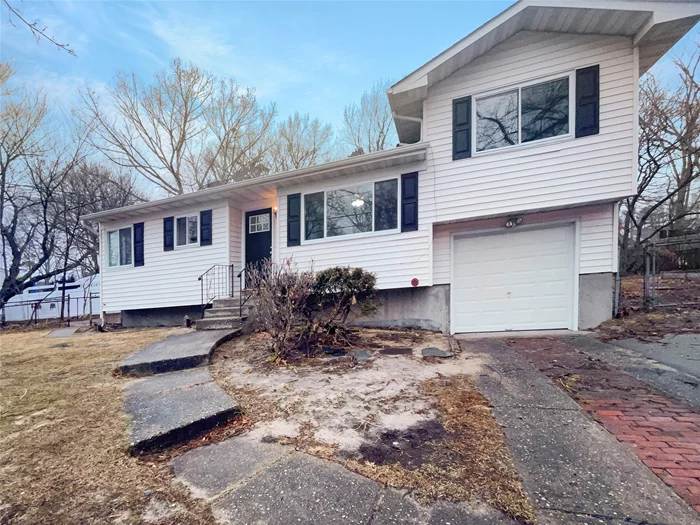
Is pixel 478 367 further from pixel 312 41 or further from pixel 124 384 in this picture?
pixel 312 41

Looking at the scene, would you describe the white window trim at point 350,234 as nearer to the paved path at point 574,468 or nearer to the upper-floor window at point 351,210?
the upper-floor window at point 351,210

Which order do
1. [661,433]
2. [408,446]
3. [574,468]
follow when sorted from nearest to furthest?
[574,468] → [408,446] → [661,433]

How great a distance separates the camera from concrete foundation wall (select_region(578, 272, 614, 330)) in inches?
224

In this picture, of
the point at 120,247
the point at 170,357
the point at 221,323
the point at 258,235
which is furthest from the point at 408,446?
the point at 120,247

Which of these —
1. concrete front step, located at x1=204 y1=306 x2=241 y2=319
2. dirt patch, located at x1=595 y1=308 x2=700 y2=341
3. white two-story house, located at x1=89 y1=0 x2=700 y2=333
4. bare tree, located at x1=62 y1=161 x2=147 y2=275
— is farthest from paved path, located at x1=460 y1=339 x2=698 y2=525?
bare tree, located at x1=62 y1=161 x2=147 y2=275

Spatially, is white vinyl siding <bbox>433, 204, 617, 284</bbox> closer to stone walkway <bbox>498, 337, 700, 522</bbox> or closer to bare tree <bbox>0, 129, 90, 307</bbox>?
stone walkway <bbox>498, 337, 700, 522</bbox>

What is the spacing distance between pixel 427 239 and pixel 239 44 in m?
10.6

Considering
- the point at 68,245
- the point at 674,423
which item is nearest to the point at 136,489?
the point at 674,423

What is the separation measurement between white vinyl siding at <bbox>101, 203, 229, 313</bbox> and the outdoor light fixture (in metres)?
3.56

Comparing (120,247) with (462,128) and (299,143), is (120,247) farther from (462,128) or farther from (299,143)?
(299,143)

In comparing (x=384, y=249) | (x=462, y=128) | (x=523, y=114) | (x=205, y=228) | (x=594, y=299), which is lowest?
(x=594, y=299)

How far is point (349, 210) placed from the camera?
714 centimetres

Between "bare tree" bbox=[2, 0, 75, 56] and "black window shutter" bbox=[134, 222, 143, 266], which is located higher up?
"bare tree" bbox=[2, 0, 75, 56]

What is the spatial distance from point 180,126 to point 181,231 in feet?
33.4
